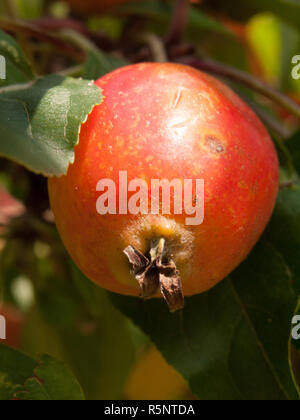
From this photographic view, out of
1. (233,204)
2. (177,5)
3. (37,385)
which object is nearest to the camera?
(233,204)

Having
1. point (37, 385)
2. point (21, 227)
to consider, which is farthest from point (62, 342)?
point (37, 385)

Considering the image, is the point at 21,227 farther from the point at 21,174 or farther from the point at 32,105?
the point at 32,105

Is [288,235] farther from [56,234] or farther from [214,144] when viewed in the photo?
[56,234]

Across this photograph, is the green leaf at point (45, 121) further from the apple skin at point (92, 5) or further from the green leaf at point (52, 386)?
the apple skin at point (92, 5)

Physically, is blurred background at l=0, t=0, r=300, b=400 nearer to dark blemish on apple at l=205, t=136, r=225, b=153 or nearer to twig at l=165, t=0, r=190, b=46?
twig at l=165, t=0, r=190, b=46

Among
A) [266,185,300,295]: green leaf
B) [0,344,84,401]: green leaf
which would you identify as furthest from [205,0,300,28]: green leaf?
[0,344,84,401]: green leaf

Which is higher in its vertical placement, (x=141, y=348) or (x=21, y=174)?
(x=21, y=174)

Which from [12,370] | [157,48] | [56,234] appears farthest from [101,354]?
[157,48]
